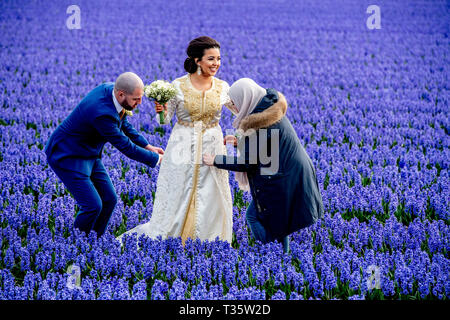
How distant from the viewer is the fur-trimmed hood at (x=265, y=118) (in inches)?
155

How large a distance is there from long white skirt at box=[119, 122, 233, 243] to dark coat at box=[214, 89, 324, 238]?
38 centimetres

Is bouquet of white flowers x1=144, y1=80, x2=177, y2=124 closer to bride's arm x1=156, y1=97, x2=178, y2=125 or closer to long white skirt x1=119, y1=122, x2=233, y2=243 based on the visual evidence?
bride's arm x1=156, y1=97, x2=178, y2=125

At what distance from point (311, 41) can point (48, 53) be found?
22.4ft

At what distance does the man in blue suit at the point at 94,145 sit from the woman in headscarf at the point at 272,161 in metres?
0.73

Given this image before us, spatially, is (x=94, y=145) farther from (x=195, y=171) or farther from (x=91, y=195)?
(x=195, y=171)

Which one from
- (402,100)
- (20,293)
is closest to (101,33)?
(402,100)

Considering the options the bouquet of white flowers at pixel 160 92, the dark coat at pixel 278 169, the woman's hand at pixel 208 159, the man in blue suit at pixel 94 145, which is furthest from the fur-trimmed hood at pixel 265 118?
the man in blue suit at pixel 94 145

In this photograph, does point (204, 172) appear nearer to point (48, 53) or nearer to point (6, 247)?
point (6, 247)

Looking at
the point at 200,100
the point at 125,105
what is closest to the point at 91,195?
the point at 125,105

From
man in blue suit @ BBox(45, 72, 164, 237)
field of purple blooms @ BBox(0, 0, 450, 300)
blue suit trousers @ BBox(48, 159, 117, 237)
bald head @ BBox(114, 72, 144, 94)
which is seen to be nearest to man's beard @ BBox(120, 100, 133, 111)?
man in blue suit @ BBox(45, 72, 164, 237)

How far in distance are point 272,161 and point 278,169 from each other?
0.25 ft

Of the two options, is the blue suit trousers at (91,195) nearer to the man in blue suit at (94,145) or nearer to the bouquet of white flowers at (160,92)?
the man in blue suit at (94,145)

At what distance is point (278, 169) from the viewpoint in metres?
4.03

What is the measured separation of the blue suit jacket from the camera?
13.4 ft
